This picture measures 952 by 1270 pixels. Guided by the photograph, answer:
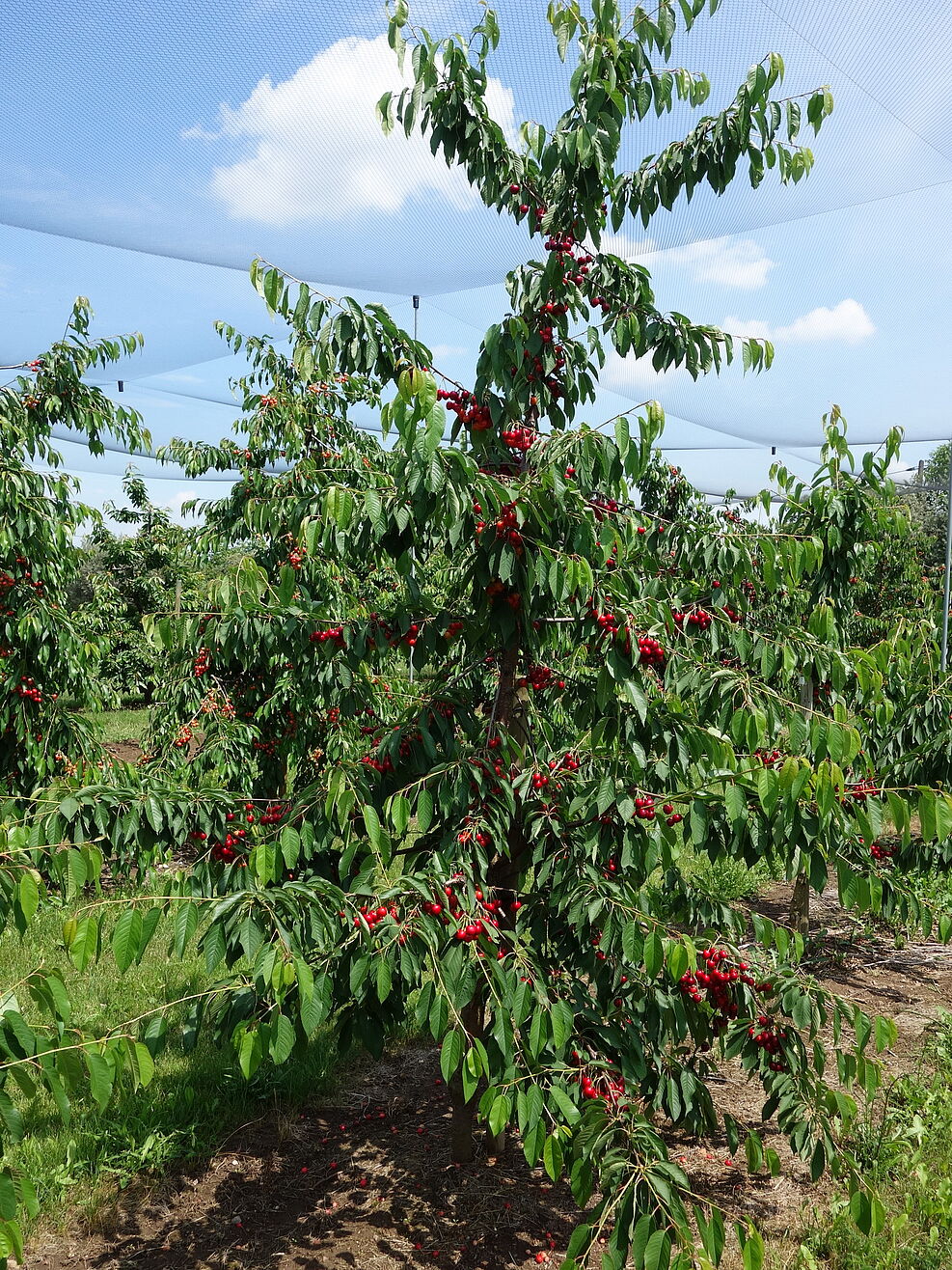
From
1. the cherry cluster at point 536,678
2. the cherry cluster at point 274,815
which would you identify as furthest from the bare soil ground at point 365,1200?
the cherry cluster at point 536,678

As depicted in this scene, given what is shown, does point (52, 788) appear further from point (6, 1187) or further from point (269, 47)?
point (269, 47)

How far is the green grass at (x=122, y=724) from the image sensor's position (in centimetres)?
1302

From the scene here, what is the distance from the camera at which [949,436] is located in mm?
10734

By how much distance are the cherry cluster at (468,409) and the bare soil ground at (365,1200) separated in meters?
2.55

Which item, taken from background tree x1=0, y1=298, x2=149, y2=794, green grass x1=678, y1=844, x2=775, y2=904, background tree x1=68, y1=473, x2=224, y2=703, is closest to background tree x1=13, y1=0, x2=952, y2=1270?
background tree x1=0, y1=298, x2=149, y2=794

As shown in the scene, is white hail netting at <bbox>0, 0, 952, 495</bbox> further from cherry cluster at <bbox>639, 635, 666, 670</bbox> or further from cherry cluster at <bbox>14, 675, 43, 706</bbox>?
cherry cluster at <bbox>14, 675, 43, 706</bbox>

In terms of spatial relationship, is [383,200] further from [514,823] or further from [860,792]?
[860,792]

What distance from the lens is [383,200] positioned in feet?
19.2

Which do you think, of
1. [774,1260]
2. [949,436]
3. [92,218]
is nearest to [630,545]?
[774,1260]

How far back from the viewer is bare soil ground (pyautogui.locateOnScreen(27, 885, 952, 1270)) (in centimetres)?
276

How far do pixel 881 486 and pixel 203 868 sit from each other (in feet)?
9.55

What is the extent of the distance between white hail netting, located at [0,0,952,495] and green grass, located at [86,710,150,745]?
5.28 metres

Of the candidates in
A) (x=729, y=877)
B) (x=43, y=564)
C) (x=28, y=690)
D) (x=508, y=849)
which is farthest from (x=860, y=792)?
(x=729, y=877)

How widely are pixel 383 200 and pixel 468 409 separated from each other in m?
4.20
